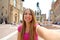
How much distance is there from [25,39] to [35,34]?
0.14 metres

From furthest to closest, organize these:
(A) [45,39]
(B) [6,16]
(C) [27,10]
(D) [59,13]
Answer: (B) [6,16] < (D) [59,13] < (C) [27,10] < (A) [45,39]

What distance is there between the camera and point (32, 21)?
7.13 feet

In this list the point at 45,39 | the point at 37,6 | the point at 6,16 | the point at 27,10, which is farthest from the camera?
the point at 37,6

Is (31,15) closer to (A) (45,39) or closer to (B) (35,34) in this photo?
(B) (35,34)

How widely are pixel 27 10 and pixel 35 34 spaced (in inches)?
12.9

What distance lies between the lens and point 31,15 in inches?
86.0

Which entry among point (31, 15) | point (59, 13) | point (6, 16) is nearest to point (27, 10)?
Result: point (31, 15)

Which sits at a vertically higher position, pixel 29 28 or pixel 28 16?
pixel 28 16

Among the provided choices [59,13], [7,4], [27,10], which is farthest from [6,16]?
[27,10]

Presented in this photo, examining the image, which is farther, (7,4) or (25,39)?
(7,4)

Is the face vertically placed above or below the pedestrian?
above

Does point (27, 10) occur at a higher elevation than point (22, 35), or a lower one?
higher

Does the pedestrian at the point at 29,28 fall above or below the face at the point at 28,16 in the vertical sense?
below

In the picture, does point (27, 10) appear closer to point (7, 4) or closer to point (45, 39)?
point (45, 39)
